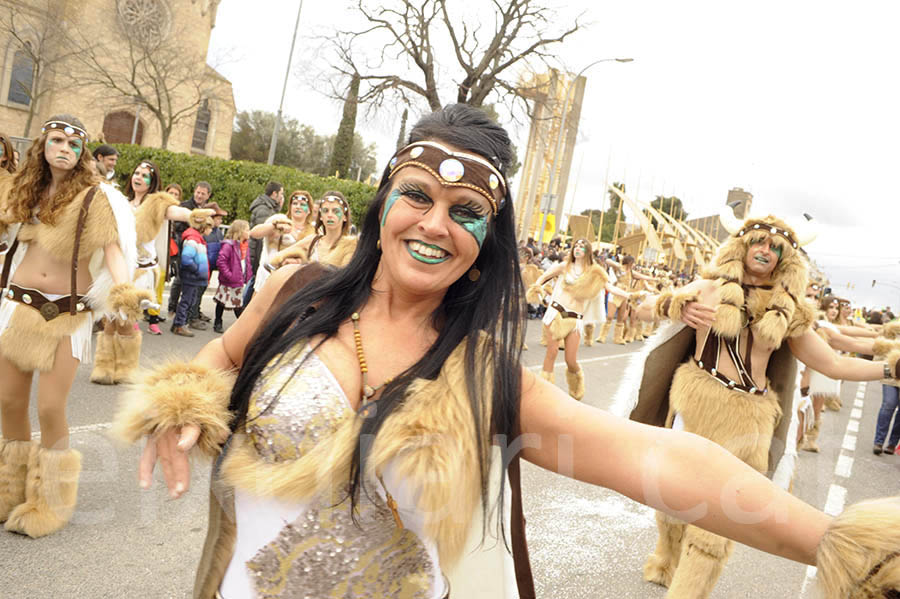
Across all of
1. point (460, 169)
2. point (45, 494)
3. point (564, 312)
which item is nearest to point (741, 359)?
point (460, 169)

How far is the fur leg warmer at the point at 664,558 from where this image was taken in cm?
413

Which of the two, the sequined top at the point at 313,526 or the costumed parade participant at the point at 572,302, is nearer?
the sequined top at the point at 313,526

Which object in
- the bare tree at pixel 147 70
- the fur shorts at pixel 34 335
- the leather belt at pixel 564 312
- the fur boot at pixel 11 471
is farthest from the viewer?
the bare tree at pixel 147 70

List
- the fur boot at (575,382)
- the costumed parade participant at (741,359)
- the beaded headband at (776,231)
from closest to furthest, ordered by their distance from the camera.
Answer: the costumed parade participant at (741,359), the beaded headband at (776,231), the fur boot at (575,382)

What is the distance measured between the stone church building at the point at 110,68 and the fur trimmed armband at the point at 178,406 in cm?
2768

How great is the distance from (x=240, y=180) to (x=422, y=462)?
66.6 ft

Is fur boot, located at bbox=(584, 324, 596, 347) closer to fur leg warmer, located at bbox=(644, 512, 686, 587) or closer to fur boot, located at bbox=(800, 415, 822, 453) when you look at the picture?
fur boot, located at bbox=(800, 415, 822, 453)

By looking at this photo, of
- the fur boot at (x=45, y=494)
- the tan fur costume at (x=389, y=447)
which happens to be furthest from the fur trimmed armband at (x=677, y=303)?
the fur boot at (x=45, y=494)

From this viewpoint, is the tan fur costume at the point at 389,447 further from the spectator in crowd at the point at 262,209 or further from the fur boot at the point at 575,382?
the spectator in crowd at the point at 262,209

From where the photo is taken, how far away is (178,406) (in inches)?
57.2

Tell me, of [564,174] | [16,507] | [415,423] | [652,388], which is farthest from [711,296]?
[564,174]

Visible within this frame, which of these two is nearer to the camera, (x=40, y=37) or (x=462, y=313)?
(x=462, y=313)

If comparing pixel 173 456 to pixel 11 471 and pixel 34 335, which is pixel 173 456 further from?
pixel 11 471

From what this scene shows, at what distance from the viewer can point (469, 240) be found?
1641mm
